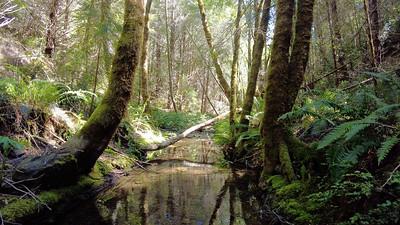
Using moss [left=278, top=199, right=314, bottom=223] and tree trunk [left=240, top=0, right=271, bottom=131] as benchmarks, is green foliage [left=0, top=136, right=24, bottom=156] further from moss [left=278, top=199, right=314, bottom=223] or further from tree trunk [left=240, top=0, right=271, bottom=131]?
tree trunk [left=240, top=0, right=271, bottom=131]

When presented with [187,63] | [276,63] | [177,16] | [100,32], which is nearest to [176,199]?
[276,63]

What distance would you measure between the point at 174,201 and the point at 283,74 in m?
2.83

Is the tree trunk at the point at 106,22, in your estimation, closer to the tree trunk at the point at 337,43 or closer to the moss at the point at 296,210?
the moss at the point at 296,210

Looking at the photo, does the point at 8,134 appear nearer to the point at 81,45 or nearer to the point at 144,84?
the point at 81,45

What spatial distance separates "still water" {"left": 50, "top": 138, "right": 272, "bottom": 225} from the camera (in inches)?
197

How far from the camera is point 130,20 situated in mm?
6531

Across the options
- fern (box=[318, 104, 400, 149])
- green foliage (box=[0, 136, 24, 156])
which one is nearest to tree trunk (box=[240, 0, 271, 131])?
fern (box=[318, 104, 400, 149])

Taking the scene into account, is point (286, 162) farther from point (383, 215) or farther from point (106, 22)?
point (106, 22)

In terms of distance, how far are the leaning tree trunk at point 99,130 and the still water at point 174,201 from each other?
64cm

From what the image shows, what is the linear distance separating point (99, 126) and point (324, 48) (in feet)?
30.4

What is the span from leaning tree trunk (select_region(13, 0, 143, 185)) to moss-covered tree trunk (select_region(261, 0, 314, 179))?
8.04 feet

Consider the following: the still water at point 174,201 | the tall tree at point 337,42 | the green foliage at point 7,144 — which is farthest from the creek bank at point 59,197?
the tall tree at point 337,42

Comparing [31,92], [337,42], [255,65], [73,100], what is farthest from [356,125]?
[337,42]

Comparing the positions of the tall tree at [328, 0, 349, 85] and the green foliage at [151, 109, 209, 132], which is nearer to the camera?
the tall tree at [328, 0, 349, 85]
